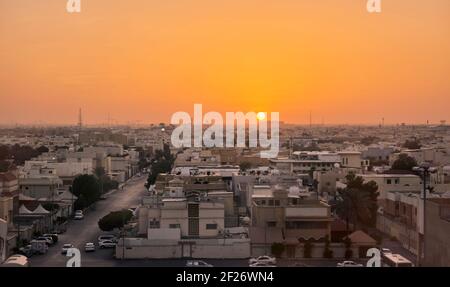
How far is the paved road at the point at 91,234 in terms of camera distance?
476 centimetres

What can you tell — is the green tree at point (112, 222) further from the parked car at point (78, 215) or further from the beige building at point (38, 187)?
the beige building at point (38, 187)

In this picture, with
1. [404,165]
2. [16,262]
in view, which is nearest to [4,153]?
[404,165]

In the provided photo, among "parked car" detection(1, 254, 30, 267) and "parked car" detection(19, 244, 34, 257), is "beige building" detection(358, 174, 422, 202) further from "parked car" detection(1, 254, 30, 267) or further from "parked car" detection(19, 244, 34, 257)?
"parked car" detection(1, 254, 30, 267)

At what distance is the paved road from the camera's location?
15.6 feet

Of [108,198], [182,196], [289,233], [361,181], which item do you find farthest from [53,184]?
[289,233]

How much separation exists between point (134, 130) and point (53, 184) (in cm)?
1258

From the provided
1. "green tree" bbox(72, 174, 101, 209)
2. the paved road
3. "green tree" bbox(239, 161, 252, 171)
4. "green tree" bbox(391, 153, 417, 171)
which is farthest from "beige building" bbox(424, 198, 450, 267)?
"green tree" bbox(239, 161, 252, 171)

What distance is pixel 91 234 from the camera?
6.15 metres

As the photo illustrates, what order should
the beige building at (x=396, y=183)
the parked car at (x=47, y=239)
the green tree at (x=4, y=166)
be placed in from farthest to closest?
the green tree at (x=4, y=166)
the beige building at (x=396, y=183)
the parked car at (x=47, y=239)

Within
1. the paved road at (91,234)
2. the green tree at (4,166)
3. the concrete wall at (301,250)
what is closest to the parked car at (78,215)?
the paved road at (91,234)

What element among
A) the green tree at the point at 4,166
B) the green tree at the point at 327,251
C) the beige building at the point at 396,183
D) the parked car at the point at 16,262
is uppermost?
the green tree at the point at 4,166

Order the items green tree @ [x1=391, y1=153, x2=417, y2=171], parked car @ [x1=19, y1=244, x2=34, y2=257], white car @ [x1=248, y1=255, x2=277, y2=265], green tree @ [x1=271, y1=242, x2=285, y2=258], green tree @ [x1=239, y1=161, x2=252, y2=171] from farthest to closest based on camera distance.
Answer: green tree @ [x1=239, y1=161, x2=252, y2=171] → green tree @ [x1=391, y1=153, x2=417, y2=171] → parked car @ [x1=19, y1=244, x2=34, y2=257] → green tree @ [x1=271, y1=242, x2=285, y2=258] → white car @ [x1=248, y1=255, x2=277, y2=265]

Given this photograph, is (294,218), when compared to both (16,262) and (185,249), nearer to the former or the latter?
(185,249)
